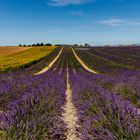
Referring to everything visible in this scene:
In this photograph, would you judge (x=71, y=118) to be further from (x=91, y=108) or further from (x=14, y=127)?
(x=14, y=127)

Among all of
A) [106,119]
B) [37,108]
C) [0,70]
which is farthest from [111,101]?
[0,70]

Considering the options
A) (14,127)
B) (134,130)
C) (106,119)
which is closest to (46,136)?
(14,127)

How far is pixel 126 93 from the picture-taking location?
1082cm

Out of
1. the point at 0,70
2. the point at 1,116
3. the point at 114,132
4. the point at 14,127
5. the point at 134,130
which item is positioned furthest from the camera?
the point at 0,70

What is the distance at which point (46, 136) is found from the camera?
510cm

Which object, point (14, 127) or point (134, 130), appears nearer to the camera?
point (134, 130)

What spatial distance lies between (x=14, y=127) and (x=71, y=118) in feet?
13.0

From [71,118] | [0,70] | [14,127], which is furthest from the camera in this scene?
[0,70]

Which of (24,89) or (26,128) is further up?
(26,128)

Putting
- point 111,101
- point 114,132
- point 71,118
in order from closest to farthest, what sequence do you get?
1. point 114,132
2. point 111,101
3. point 71,118

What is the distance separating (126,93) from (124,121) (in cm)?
635

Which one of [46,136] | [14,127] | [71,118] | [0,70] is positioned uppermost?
[14,127]

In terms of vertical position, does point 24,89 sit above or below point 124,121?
below

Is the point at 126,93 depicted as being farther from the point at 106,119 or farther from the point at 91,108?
the point at 106,119
